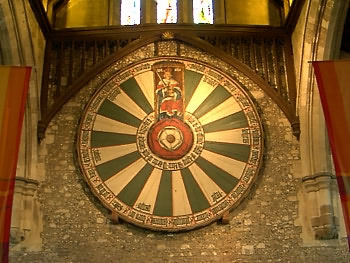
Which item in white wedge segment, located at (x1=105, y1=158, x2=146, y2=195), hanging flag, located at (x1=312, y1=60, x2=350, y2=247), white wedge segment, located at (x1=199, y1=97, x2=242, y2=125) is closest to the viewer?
hanging flag, located at (x1=312, y1=60, x2=350, y2=247)

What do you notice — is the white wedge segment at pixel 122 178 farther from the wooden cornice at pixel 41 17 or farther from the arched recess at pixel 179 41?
the wooden cornice at pixel 41 17

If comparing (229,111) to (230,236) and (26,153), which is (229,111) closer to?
(230,236)

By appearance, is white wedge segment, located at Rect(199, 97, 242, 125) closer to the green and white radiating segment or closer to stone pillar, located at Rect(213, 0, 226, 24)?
the green and white radiating segment

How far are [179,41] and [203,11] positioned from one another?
88 centimetres

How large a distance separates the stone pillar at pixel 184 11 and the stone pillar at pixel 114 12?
37.0 inches

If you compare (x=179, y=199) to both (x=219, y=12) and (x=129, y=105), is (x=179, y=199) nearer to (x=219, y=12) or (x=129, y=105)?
(x=129, y=105)

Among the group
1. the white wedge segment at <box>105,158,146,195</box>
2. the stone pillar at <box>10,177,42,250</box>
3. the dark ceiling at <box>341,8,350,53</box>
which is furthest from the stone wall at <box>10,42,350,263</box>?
the dark ceiling at <box>341,8,350,53</box>

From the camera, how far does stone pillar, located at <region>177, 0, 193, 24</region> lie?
9.30 metres

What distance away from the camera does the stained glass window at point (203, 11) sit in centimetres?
945

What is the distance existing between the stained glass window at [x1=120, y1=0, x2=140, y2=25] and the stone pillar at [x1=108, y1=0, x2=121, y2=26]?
0.26ft

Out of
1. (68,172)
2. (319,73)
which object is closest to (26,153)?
(68,172)

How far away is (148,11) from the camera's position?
9352mm

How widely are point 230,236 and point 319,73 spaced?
2565 millimetres

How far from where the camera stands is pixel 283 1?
9422mm
